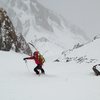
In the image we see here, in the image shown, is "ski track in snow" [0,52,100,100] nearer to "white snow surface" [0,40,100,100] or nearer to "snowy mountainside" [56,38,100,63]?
"white snow surface" [0,40,100,100]

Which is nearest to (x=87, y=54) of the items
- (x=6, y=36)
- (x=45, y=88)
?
(x=6, y=36)

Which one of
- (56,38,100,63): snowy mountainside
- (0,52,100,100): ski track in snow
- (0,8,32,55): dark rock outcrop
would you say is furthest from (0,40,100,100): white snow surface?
(56,38,100,63): snowy mountainside

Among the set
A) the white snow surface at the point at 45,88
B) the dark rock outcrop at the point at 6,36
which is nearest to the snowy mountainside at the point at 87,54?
the dark rock outcrop at the point at 6,36

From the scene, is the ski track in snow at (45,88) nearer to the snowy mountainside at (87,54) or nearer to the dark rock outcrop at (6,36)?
the dark rock outcrop at (6,36)

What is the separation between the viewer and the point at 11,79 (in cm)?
1706

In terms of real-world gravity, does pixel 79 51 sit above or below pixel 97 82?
below

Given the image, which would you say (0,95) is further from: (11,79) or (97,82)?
(97,82)

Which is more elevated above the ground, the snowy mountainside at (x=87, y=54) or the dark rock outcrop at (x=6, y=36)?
the dark rock outcrop at (x=6, y=36)

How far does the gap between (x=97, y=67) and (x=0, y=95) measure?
993 cm

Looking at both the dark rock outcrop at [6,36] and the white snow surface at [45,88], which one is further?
the dark rock outcrop at [6,36]

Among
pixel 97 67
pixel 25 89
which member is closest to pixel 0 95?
pixel 25 89

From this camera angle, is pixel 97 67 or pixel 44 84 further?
pixel 97 67

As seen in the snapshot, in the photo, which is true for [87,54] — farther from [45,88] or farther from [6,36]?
[45,88]

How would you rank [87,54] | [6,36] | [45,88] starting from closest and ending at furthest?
[45,88]
[6,36]
[87,54]
